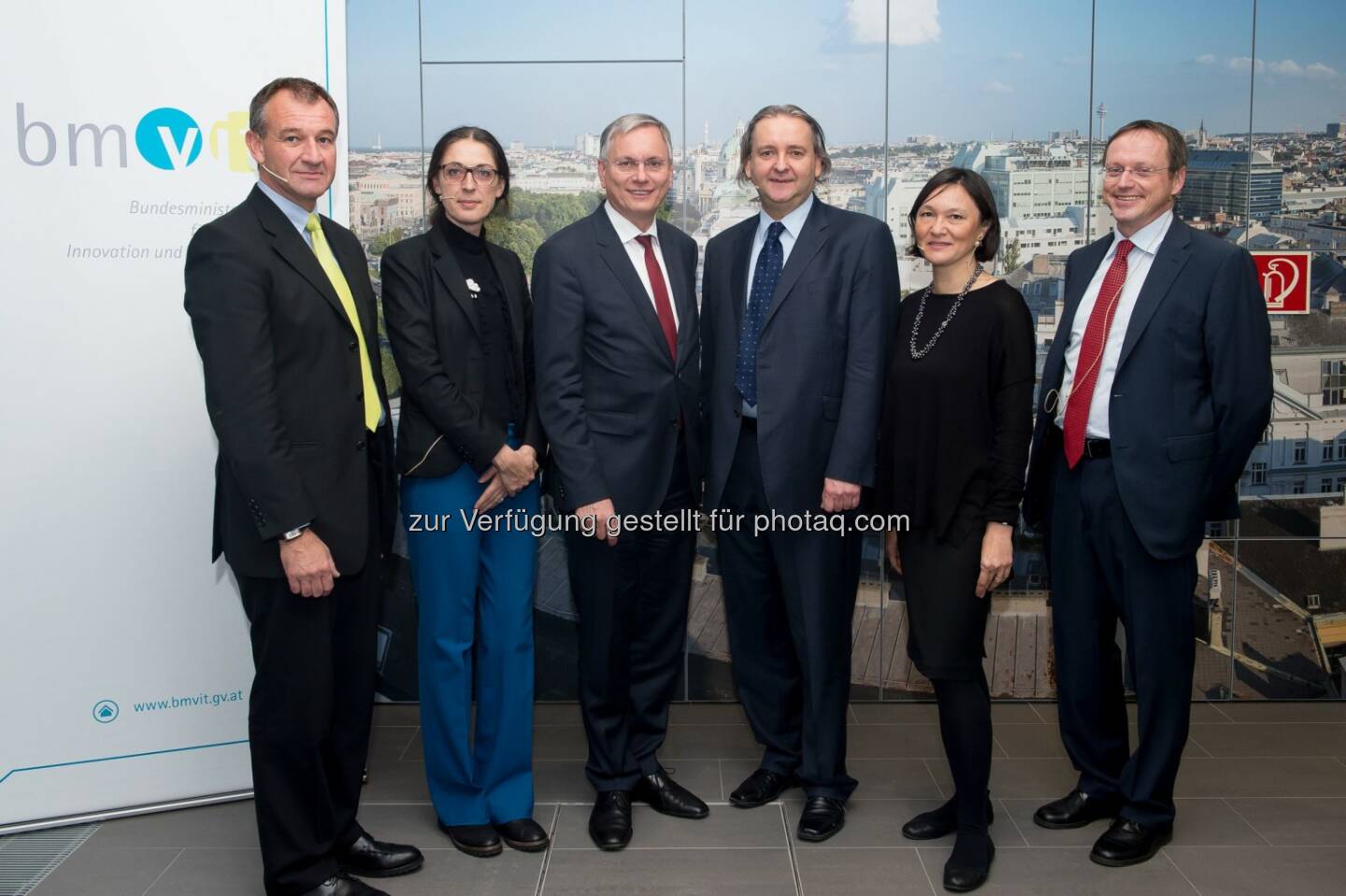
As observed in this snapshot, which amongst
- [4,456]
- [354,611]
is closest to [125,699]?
[4,456]

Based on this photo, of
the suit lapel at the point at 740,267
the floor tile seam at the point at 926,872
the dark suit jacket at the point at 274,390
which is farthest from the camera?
the suit lapel at the point at 740,267

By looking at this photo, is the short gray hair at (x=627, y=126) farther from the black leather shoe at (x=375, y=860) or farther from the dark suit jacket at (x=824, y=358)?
the black leather shoe at (x=375, y=860)

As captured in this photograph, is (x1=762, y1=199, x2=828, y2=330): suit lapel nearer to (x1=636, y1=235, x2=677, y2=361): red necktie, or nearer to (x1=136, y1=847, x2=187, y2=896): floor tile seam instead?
(x1=636, y1=235, x2=677, y2=361): red necktie

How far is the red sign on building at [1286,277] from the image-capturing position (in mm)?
3865

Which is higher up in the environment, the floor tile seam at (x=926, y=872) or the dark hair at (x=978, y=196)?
the dark hair at (x=978, y=196)

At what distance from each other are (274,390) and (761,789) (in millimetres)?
1816

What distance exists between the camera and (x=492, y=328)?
2.80 m

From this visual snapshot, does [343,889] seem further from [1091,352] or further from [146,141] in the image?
[1091,352]

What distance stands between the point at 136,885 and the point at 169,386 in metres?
1.33

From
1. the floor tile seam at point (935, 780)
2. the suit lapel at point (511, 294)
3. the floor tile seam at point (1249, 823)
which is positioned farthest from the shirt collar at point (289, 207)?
the floor tile seam at point (1249, 823)

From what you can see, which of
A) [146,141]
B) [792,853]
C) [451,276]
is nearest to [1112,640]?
[792,853]

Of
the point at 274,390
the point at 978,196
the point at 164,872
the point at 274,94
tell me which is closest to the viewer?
the point at 274,390

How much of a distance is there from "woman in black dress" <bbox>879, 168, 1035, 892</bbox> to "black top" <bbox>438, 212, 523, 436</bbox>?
3.28ft

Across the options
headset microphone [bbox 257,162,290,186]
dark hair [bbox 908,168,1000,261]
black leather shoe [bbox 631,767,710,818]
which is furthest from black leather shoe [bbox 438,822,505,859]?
dark hair [bbox 908,168,1000,261]
